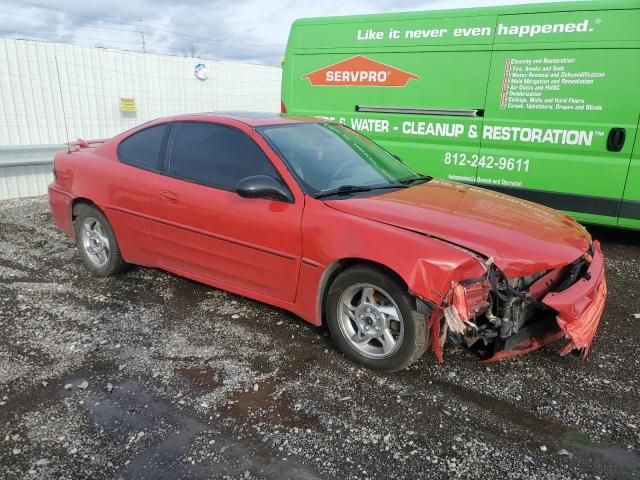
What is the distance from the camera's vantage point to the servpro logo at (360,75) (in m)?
6.73

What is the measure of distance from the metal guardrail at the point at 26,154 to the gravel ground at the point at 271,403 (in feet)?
14.8

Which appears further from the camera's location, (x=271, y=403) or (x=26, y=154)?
(x=26, y=154)

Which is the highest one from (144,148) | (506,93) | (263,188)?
(506,93)

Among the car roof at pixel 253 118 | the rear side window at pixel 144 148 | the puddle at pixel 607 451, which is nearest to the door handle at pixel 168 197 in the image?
the rear side window at pixel 144 148

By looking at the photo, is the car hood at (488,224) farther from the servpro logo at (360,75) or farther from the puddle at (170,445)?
the servpro logo at (360,75)

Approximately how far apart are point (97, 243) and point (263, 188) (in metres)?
2.33

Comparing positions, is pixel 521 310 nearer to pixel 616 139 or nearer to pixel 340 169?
pixel 340 169

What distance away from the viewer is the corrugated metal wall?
820 cm

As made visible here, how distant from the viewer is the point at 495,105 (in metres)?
6.13

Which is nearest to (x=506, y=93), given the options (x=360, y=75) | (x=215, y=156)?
(x=360, y=75)

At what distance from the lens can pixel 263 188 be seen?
352 centimetres

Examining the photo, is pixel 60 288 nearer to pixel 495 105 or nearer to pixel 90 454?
pixel 90 454

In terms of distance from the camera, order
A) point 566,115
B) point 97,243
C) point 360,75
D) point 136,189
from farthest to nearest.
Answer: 1. point 360,75
2. point 566,115
3. point 97,243
4. point 136,189

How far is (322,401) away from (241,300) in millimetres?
1652
